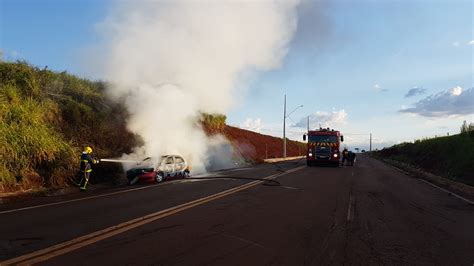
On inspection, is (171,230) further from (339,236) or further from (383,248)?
(383,248)

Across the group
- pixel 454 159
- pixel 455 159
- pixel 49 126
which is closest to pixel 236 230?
pixel 49 126

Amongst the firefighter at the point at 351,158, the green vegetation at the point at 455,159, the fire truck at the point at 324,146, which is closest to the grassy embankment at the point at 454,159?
the green vegetation at the point at 455,159

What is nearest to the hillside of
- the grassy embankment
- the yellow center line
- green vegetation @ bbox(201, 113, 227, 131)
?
the yellow center line

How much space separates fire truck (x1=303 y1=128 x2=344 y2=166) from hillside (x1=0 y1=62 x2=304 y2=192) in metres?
16.3

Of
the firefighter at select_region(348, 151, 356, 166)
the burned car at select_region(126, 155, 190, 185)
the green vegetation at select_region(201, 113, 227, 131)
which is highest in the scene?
the green vegetation at select_region(201, 113, 227, 131)

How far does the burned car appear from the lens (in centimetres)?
2023

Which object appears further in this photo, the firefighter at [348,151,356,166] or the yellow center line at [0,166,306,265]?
the firefighter at [348,151,356,166]

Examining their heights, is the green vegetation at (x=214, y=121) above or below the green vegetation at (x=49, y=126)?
above

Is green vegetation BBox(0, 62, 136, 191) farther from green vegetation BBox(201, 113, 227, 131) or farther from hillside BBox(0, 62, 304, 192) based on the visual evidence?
green vegetation BBox(201, 113, 227, 131)

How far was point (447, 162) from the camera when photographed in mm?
35750

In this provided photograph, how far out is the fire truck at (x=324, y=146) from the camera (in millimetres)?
37375

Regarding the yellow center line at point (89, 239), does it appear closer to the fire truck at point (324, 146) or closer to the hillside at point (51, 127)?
the hillside at point (51, 127)

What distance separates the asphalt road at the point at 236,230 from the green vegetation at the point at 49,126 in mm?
4003

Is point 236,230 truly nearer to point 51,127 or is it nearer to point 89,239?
point 89,239
